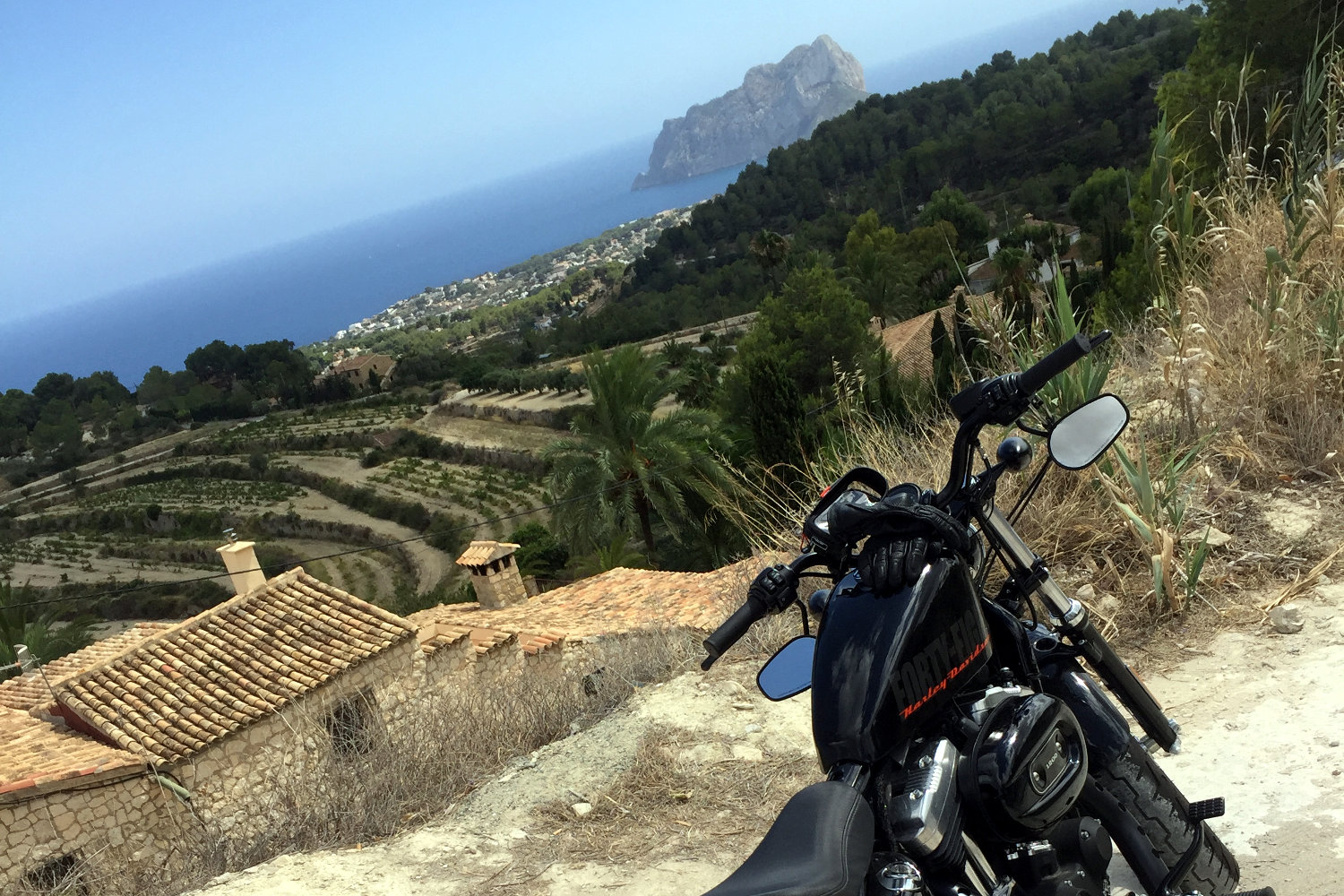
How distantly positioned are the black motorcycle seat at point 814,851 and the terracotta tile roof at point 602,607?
25.4 ft

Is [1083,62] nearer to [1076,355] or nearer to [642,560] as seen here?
[642,560]

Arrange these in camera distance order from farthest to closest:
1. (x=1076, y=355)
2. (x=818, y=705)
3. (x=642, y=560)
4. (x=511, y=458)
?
(x=511, y=458) < (x=642, y=560) < (x=1076, y=355) < (x=818, y=705)

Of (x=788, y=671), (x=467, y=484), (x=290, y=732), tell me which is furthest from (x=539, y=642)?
(x=467, y=484)

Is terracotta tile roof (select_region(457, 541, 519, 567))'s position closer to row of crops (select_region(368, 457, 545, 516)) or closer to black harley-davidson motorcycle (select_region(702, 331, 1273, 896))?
black harley-davidson motorcycle (select_region(702, 331, 1273, 896))

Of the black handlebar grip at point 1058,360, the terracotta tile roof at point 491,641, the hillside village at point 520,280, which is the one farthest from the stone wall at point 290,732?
the hillside village at point 520,280

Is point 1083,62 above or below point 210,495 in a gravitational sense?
above

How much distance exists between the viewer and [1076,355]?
1820mm

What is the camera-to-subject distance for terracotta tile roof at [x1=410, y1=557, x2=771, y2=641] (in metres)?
11.6

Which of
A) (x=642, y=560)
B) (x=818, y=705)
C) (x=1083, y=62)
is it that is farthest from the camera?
(x=1083, y=62)

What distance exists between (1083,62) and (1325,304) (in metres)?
97.6

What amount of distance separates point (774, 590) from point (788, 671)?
7.0 inches

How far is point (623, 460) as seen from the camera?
21.5 meters

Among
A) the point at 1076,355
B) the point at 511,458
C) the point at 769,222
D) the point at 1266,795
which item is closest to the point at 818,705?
the point at 1076,355

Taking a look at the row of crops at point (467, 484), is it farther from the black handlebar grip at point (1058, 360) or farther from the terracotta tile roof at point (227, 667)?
the black handlebar grip at point (1058, 360)
